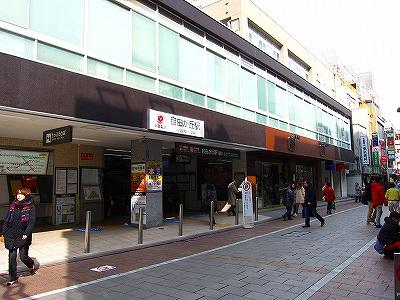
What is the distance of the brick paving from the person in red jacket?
2.61m

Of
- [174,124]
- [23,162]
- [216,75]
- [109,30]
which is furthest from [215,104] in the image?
[23,162]

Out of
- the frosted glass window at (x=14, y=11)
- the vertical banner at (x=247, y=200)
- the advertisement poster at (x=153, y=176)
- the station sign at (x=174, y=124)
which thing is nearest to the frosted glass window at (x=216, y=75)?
the station sign at (x=174, y=124)

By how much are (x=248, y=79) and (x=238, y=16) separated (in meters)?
5.13

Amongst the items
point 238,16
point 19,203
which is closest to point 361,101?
point 238,16

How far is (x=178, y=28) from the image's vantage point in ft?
44.3

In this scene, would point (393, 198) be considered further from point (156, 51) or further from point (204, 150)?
point (156, 51)

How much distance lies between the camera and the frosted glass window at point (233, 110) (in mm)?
16116

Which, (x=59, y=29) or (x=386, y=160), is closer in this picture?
(x=59, y=29)

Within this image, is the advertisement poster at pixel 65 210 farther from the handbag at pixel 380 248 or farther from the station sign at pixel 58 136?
the handbag at pixel 380 248

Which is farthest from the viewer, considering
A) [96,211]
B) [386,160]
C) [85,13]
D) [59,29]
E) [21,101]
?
A: [386,160]

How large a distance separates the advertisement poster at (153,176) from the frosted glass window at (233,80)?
5.17 metres

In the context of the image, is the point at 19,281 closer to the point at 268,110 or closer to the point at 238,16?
the point at 268,110

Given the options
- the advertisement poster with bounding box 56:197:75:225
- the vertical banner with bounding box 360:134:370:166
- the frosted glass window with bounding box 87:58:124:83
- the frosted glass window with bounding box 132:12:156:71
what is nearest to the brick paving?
the frosted glass window with bounding box 87:58:124:83

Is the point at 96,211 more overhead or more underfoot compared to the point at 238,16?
→ more underfoot
